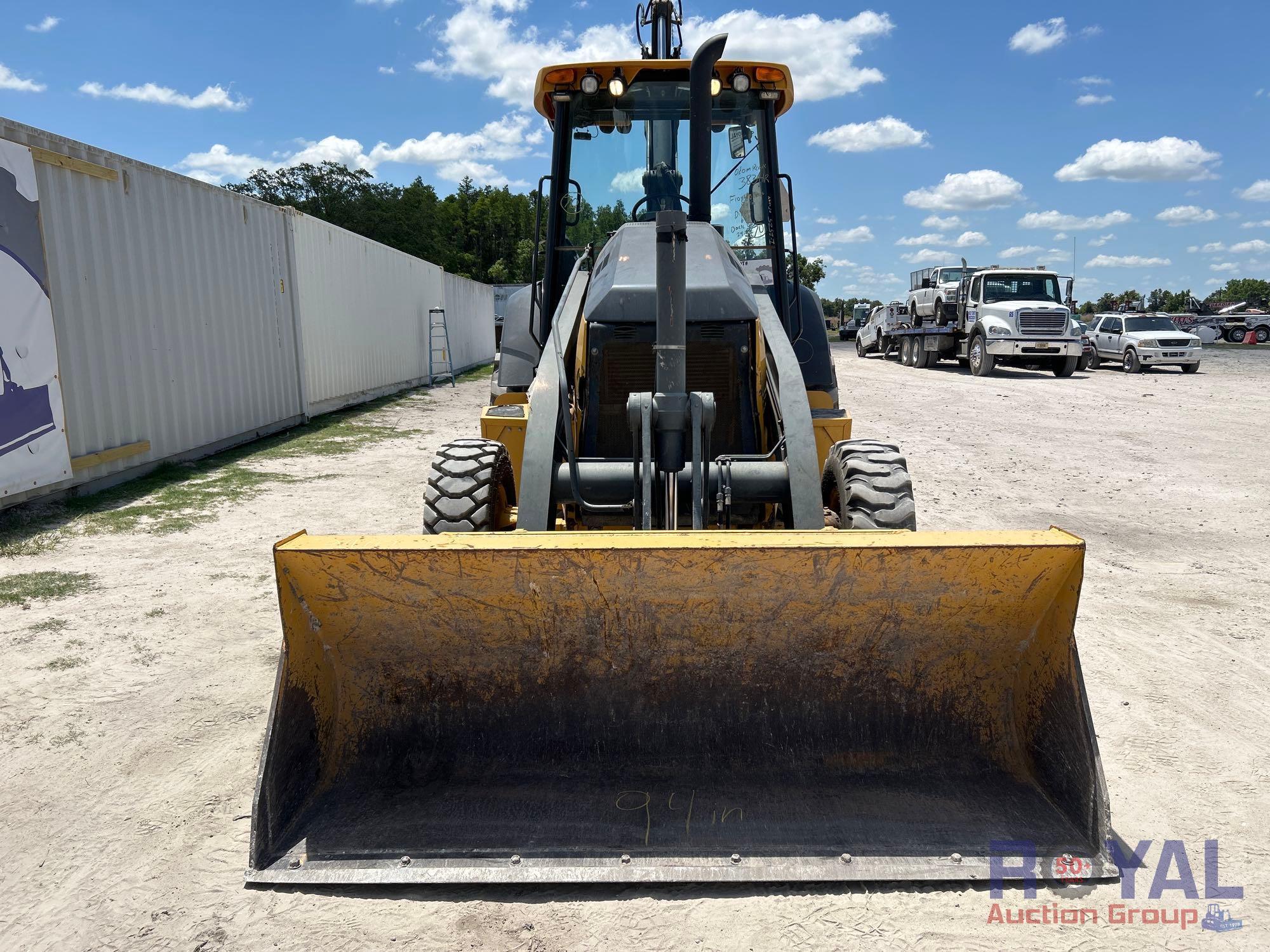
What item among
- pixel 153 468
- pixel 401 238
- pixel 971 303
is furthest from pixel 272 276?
pixel 401 238

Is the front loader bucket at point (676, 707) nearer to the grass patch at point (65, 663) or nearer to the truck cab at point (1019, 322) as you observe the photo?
the grass patch at point (65, 663)

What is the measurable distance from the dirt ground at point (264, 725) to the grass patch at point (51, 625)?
0.01 metres

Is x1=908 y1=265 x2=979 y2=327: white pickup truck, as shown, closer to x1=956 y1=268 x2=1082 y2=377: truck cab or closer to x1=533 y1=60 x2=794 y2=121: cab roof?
x1=956 y1=268 x2=1082 y2=377: truck cab

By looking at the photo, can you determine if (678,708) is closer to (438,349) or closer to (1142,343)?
(438,349)

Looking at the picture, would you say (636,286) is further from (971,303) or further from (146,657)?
(971,303)

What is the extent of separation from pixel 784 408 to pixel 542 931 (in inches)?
91.7

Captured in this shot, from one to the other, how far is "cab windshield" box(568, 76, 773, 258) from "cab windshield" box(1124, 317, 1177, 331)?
2448 cm

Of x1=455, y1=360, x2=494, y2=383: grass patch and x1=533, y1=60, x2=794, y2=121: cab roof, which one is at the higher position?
x1=533, y1=60, x2=794, y2=121: cab roof

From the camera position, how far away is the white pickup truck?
26.5 meters

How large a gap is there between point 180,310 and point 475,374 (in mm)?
→ 18388

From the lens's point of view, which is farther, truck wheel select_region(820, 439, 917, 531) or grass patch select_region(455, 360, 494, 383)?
grass patch select_region(455, 360, 494, 383)

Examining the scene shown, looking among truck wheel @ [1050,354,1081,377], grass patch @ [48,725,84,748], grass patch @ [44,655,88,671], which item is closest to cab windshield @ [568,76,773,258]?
grass patch @ [44,655,88,671]

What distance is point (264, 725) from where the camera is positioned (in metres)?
3.71

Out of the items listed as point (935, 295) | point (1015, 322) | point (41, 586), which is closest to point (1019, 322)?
point (1015, 322)
